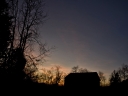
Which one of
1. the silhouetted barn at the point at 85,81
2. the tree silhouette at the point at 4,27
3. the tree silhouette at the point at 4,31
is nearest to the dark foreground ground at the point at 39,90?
the tree silhouette at the point at 4,31

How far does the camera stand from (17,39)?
2133 cm

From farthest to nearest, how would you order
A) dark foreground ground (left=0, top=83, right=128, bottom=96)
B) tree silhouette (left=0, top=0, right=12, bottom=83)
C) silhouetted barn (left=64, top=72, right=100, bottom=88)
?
1. silhouetted barn (left=64, top=72, right=100, bottom=88)
2. tree silhouette (left=0, top=0, right=12, bottom=83)
3. dark foreground ground (left=0, top=83, right=128, bottom=96)

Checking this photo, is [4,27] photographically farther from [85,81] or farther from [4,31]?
[85,81]

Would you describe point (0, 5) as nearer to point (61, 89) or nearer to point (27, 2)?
point (27, 2)

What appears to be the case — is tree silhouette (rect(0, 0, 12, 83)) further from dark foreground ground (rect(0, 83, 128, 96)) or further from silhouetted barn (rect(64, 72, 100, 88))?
silhouetted barn (rect(64, 72, 100, 88))

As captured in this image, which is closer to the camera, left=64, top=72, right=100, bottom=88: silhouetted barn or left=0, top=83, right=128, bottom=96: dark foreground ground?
left=0, top=83, right=128, bottom=96: dark foreground ground

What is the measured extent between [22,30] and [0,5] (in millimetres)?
4115

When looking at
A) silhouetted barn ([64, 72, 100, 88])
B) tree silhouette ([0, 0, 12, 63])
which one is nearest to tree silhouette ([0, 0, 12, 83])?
tree silhouette ([0, 0, 12, 63])

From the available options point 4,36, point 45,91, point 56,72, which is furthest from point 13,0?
point 56,72

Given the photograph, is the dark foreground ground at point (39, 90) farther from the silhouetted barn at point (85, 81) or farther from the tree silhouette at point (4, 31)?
the silhouetted barn at point (85, 81)

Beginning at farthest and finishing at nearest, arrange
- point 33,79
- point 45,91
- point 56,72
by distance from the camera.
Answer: point 56,72
point 45,91
point 33,79

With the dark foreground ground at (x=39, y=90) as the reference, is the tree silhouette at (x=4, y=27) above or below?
above

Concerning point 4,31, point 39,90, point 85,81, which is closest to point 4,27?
point 4,31

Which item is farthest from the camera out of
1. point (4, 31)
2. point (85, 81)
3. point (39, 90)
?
point (85, 81)
